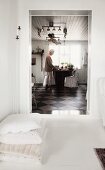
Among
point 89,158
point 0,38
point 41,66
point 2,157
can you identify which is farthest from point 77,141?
point 41,66

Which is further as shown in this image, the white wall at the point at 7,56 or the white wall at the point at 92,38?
the white wall at the point at 92,38

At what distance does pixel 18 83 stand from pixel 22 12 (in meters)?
1.30

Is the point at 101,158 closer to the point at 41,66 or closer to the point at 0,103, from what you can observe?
the point at 0,103

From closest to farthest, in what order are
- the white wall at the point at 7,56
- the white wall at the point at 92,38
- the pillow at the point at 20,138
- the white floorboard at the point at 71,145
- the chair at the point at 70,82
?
the white floorboard at the point at 71,145, the pillow at the point at 20,138, the white wall at the point at 7,56, the white wall at the point at 92,38, the chair at the point at 70,82

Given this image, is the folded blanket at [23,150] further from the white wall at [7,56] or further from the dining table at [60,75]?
the dining table at [60,75]

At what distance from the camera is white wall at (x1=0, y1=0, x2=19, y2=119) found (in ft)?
11.7

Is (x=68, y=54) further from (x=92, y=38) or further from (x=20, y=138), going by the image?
(x=20, y=138)

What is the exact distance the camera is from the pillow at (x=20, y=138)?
7.04 feet

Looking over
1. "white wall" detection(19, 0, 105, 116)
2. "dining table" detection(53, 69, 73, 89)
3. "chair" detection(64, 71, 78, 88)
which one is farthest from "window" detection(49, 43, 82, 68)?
"white wall" detection(19, 0, 105, 116)

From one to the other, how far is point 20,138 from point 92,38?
113 inches

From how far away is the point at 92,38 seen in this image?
4.50 metres

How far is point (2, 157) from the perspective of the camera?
211cm

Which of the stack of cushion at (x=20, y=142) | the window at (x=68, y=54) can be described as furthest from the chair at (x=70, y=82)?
the stack of cushion at (x=20, y=142)

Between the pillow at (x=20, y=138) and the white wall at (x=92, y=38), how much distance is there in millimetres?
2415
